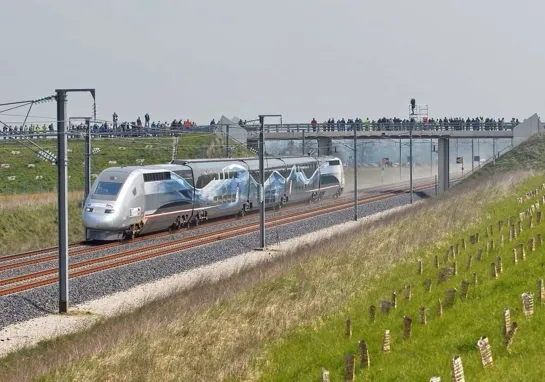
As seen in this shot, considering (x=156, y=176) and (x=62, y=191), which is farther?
(x=156, y=176)

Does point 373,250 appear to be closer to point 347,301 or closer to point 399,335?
point 347,301

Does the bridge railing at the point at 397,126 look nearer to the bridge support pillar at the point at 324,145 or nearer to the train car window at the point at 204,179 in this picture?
the bridge support pillar at the point at 324,145

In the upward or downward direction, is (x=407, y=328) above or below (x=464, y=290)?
below

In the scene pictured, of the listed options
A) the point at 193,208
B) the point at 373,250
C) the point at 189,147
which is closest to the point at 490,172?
the point at 189,147

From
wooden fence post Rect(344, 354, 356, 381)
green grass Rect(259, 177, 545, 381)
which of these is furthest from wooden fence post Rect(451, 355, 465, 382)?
wooden fence post Rect(344, 354, 356, 381)

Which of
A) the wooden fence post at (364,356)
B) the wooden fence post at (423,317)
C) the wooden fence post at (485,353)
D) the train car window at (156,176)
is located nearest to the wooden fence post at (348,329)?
the wooden fence post at (423,317)

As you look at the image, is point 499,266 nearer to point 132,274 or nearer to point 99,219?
point 132,274

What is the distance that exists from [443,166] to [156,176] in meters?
38.7

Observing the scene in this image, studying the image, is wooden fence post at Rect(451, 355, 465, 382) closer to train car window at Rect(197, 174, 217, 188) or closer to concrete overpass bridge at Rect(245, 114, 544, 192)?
train car window at Rect(197, 174, 217, 188)

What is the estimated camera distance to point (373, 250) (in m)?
27.2

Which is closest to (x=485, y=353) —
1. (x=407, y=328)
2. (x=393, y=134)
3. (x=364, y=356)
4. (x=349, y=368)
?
(x=349, y=368)

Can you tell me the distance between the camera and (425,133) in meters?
70.6

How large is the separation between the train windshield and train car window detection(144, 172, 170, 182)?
1.70 metres

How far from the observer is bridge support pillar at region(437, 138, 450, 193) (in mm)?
69938
